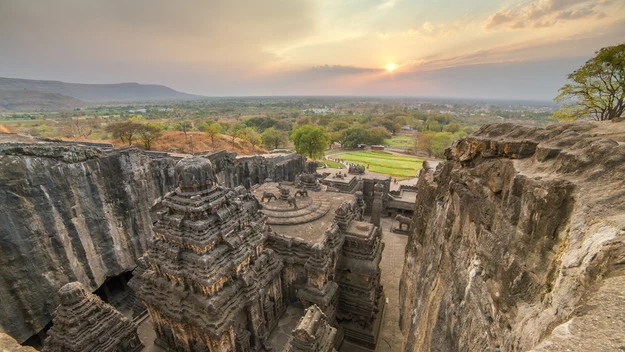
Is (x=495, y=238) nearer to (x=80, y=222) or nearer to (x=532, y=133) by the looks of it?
(x=532, y=133)

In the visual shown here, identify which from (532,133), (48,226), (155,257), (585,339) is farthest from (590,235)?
(48,226)

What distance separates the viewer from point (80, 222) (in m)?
17.1

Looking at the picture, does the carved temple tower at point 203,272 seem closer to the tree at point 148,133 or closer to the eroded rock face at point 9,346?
the eroded rock face at point 9,346

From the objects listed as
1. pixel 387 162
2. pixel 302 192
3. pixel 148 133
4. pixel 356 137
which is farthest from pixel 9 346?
pixel 356 137

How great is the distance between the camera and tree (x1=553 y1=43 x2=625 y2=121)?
1573 cm

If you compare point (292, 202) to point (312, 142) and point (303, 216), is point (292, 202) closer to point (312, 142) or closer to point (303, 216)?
point (303, 216)

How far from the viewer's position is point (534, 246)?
4426 mm

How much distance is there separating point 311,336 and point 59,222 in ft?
57.8

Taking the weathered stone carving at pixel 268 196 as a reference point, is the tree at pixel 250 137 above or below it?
below

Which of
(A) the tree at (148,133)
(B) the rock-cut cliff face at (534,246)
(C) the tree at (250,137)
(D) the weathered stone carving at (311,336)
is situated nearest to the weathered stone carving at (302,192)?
(D) the weathered stone carving at (311,336)

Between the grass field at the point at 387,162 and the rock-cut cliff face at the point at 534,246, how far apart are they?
3887 centimetres

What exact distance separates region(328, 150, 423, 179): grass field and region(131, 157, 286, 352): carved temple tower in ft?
124

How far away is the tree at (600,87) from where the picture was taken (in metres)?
15.7

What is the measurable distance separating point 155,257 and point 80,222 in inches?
408
